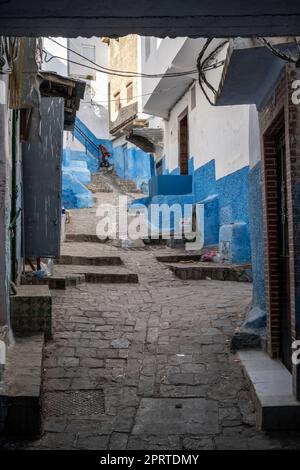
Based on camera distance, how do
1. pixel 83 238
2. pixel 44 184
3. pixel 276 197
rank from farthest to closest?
pixel 83 238
pixel 44 184
pixel 276 197

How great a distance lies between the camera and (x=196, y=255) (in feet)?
42.1

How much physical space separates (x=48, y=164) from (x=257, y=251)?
416cm

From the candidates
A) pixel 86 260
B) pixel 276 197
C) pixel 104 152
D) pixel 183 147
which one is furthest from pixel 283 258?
pixel 104 152

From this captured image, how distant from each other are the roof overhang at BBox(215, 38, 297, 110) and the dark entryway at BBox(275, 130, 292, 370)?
547 mm

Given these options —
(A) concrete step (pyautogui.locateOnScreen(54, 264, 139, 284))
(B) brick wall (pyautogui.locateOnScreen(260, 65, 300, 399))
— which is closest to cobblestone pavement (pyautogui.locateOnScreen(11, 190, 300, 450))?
(B) brick wall (pyautogui.locateOnScreen(260, 65, 300, 399))

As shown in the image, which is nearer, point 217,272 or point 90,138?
point 217,272

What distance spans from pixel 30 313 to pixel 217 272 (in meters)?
5.52

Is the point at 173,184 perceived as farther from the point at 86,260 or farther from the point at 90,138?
the point at 90,138

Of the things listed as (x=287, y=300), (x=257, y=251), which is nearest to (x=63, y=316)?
(x=257, y=251)

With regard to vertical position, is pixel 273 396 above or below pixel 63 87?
below

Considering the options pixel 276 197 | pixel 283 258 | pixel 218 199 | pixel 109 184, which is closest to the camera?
pixel 283 258

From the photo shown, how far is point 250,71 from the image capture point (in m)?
5.10

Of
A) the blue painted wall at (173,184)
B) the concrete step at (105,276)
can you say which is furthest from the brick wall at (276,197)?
the blue painted wall at (173,184)

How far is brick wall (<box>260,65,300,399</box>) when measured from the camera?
4.64 meters
